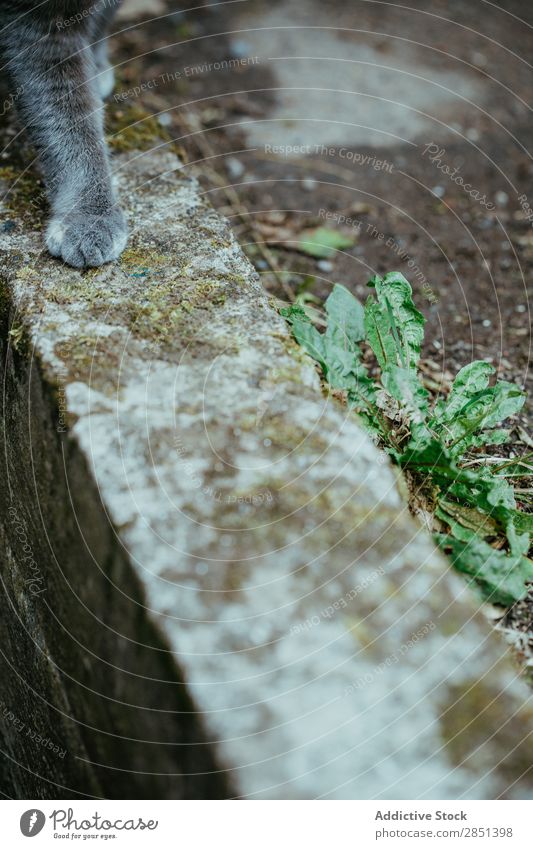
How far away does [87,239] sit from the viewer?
1173mm

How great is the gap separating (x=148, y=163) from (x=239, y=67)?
1256 millimetres

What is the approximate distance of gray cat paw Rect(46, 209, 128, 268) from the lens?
3.86 feet

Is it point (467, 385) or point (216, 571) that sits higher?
point (467, 385)

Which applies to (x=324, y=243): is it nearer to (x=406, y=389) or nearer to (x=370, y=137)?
(x=370, y=137)

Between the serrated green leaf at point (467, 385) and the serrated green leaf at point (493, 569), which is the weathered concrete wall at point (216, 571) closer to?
the serrated green leaf at point (493, 569)

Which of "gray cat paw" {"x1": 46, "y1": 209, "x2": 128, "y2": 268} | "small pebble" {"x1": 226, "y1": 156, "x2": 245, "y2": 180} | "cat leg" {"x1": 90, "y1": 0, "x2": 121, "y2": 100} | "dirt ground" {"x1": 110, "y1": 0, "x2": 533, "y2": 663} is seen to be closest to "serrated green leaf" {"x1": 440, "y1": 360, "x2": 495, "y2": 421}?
"dirt ground" {"x1": 110, "y1": 0, "x2": 533, "y2": 663}

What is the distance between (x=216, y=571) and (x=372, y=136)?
6.14ft

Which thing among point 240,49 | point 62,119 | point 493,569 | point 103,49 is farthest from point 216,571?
point 240,49

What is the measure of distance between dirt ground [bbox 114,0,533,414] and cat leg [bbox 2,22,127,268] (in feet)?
1.90

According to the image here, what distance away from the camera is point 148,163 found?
4.91 ft

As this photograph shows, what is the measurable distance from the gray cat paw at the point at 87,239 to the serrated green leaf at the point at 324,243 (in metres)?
0.79

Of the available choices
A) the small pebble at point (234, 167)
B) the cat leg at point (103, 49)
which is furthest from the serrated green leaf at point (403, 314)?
the small pebble at point (234, 167)
